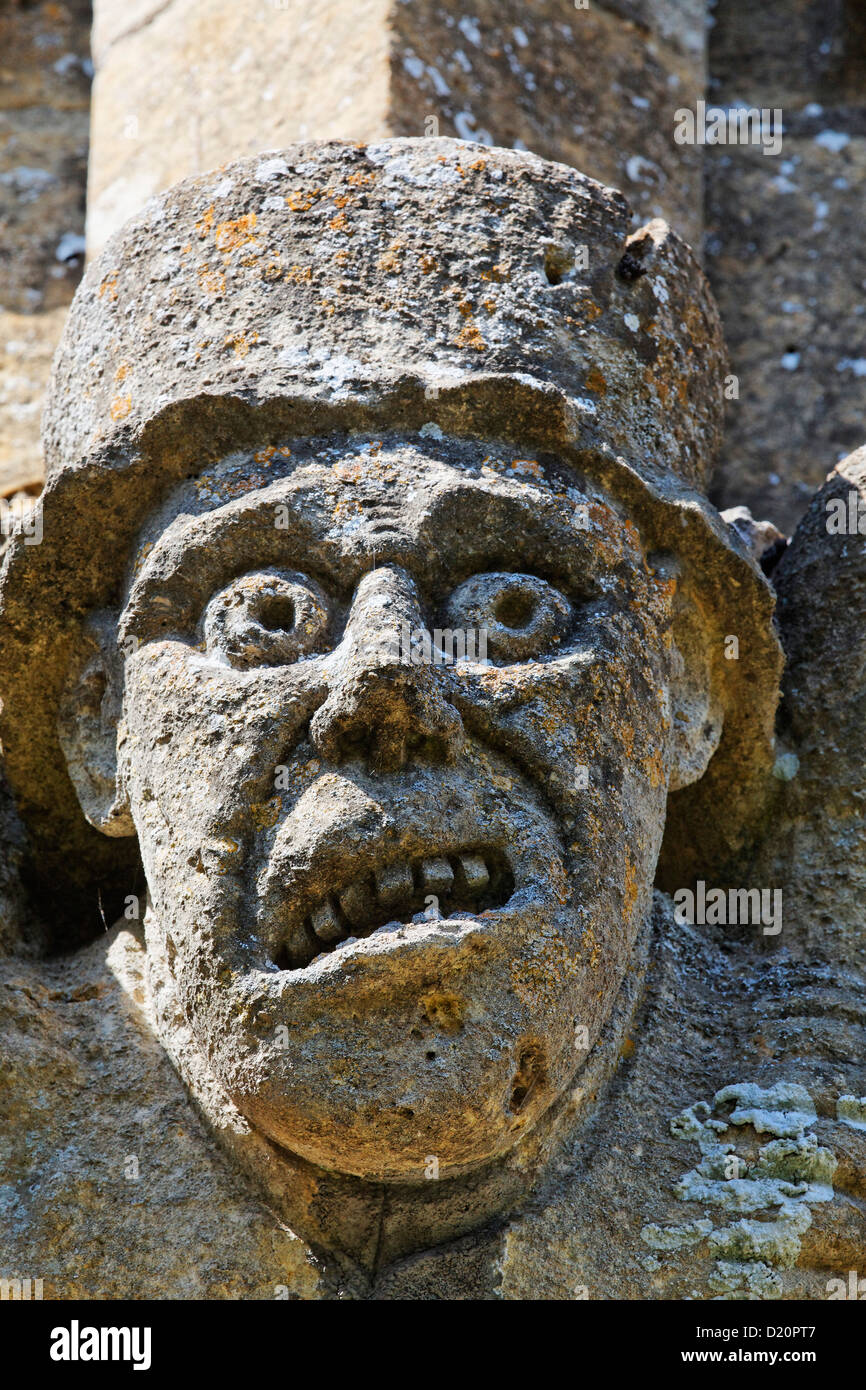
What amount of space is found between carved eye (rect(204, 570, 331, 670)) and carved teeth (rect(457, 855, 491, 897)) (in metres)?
0.39

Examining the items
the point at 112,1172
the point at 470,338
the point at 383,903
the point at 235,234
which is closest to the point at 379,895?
the point at 383,903

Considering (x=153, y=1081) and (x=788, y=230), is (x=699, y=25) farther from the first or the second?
(x=153, y=1081)

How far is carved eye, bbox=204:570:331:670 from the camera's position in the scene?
264 cm

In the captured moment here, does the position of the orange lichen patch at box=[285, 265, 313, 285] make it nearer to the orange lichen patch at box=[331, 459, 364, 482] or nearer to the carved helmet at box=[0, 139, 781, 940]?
the carved helmet at box=[0, 139, 781, 940]

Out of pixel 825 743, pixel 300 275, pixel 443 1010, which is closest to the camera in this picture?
pixel 443 1010

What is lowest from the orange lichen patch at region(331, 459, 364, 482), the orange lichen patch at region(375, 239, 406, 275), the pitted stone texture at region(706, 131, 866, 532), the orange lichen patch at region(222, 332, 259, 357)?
the orange lichen patch at region(331, 459, 364, 482)

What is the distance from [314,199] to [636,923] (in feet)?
4.12

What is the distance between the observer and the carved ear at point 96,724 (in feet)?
9.41

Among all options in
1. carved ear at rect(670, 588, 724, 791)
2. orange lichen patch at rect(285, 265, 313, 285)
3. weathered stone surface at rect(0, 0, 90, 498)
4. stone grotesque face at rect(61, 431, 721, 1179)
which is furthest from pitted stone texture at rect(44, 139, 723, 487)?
weathered stone surface at rect(0, 0, 90, 498)

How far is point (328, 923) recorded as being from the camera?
245cm

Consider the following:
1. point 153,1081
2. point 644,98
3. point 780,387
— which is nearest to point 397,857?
point 153,1081

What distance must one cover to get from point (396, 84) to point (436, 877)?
1833 mm

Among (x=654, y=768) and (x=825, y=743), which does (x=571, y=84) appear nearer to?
(x=825, y=743)

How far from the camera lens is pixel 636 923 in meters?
2.72
